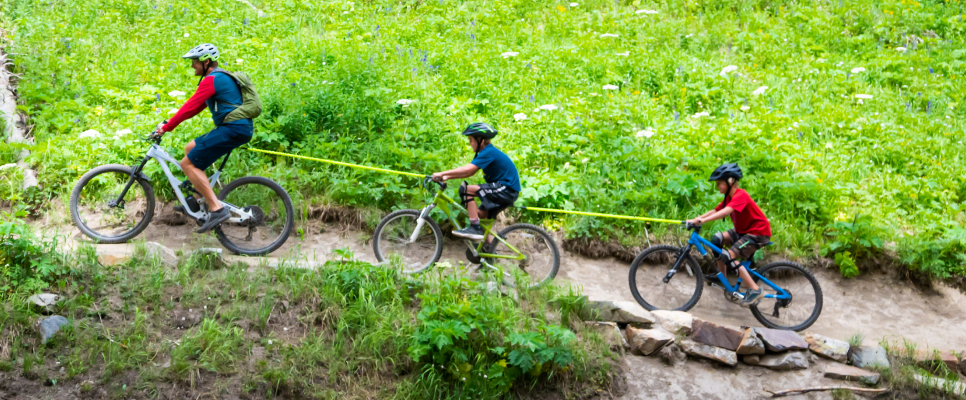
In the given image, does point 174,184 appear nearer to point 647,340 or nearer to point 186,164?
point 186,164

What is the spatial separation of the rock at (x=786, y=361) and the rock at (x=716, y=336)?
0.31 m

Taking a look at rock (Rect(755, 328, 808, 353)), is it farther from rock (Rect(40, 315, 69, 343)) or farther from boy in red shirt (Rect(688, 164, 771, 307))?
rock (Rect(40, 315, 69, 343))

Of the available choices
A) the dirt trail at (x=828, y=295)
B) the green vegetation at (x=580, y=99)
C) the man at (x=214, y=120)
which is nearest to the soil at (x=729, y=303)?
the dirt trail at (x=828, y=295)

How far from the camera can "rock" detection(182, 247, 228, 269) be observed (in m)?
6.88

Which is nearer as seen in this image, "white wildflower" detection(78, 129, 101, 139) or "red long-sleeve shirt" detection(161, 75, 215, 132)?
"red long-sleeve shirt" detection(161, 75, 215, 132)

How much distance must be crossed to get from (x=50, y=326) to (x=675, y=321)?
5.57 m

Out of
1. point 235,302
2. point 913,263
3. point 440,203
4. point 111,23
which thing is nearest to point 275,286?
point 235,302

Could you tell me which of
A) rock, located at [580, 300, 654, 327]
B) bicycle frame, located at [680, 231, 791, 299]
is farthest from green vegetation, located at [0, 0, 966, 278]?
rock, located at [580, 300, 654, 327]

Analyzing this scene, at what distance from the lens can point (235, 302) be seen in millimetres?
6395

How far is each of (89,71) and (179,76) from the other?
4.82 feet

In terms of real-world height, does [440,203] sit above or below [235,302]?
above

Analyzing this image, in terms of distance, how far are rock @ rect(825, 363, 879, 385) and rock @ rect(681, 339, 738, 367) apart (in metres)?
0.88

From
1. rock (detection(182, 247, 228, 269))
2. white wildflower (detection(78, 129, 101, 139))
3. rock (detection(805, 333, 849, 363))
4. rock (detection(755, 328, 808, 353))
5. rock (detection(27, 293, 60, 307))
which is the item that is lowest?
rock (detection(805, 333, 849, 363))

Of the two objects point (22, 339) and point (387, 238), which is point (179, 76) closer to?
point (387, 238)
